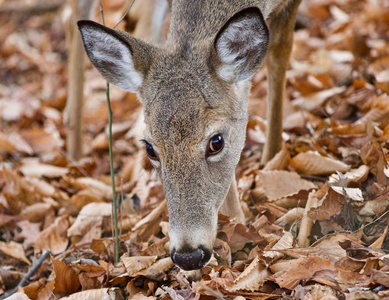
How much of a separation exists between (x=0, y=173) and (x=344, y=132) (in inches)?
141

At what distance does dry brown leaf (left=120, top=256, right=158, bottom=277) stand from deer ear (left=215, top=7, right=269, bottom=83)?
52.1 inches

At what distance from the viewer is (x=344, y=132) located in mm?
5086

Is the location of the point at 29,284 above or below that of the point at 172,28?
below

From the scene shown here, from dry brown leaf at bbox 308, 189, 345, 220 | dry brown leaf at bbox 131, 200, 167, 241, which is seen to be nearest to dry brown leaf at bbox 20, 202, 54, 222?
dry brown leaf at bbox 131, 200, 167, 241

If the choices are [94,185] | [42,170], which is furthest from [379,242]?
[42,170]

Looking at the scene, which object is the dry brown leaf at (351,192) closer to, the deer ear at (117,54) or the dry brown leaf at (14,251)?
the deer ear at (117,54)

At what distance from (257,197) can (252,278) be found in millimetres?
1441

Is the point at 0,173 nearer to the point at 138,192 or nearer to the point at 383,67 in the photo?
the point at 138,192

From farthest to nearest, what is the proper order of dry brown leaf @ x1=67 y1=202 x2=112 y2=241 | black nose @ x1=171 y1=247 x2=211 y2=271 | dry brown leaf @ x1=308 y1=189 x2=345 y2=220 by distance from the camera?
dry brown leaf @ x1=67 y1=202 x2=112 y2=241 < dry brown leaf @ x1=308 y1=189 x2=345 y2=220 < black nose @ x1=171 y1=247 x2=211 y2=271

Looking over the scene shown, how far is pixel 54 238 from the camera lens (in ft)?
16.7

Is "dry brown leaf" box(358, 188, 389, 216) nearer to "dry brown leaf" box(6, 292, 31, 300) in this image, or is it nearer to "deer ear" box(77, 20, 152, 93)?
"deer ear" box(77, 20, 152, 93)

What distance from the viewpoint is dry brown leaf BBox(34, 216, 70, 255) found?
16.3 ft

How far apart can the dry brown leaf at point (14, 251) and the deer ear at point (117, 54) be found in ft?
5.75

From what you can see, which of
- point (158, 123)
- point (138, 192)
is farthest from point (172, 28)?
point (138, 192)
